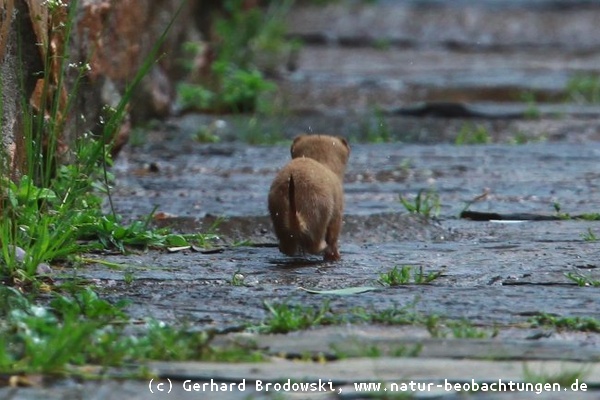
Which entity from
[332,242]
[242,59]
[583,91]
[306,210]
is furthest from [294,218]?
[242,59]

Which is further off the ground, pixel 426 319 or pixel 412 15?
pixel 412 15

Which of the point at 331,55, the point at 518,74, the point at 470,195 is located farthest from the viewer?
the point at 331,55

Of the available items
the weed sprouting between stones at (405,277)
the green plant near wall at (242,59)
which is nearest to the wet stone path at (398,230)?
the weed sprouting between stones at (405,277)

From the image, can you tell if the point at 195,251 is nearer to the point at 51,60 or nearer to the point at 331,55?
the point at 51,60

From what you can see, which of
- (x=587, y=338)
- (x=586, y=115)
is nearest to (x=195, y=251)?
(x=587, y=338)

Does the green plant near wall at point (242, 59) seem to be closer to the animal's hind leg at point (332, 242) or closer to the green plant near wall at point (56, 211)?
the green plant near wall at point (56, 211)

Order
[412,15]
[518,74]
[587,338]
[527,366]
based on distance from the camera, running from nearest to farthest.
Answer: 1. [527,366]
2. [587,338]
3. [518,74]
4. [412,15]

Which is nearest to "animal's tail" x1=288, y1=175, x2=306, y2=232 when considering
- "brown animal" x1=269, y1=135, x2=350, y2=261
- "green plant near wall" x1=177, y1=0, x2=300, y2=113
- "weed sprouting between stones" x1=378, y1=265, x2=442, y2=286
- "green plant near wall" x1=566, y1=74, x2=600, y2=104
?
"brown animal" x1=269, y1=135, x2=350, y2=261

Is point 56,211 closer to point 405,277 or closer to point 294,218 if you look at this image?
point 294,218

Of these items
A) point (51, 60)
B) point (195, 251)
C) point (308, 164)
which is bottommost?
point (195, 251)

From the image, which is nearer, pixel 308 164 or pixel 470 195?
pixel 308 164

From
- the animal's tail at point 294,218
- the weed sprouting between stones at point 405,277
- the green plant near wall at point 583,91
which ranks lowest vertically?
the weed sprouting between stones at point 405,277

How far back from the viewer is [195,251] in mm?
4539

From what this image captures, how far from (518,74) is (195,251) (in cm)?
605
